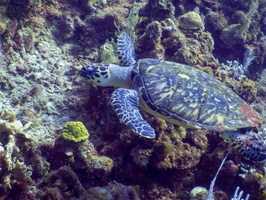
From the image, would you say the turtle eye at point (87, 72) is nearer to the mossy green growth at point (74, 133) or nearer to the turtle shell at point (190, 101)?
the turtle shell at point (190, 101)

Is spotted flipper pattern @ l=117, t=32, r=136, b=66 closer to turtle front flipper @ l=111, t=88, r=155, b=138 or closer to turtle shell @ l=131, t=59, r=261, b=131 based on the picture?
turtle shell @ l=131, t=59, r=261, b=131

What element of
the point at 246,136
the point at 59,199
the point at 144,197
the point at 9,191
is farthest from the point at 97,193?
the point at 246,136

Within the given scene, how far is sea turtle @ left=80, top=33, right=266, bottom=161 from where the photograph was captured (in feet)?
11.4

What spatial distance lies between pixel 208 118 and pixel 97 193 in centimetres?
231

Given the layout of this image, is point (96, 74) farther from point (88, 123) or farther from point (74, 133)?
point (74, 133)

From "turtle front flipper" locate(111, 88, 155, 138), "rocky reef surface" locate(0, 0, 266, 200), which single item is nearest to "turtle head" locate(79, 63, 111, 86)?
"rocky reef surface" locate(0, 0, 266, 200)

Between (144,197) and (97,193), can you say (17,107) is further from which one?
(144,197)

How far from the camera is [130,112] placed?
3459 millimetres

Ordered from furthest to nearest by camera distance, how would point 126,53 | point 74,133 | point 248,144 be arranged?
point 126,53 < point 248,144 < point 74,133

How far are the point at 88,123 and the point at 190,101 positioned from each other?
2.14 m

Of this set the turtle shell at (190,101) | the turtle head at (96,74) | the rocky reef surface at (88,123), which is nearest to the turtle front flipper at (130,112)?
the turtle shell at (190,101)

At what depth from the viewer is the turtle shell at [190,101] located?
351 centimetres

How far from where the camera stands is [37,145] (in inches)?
135

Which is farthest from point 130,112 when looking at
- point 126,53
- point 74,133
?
point 126,53
